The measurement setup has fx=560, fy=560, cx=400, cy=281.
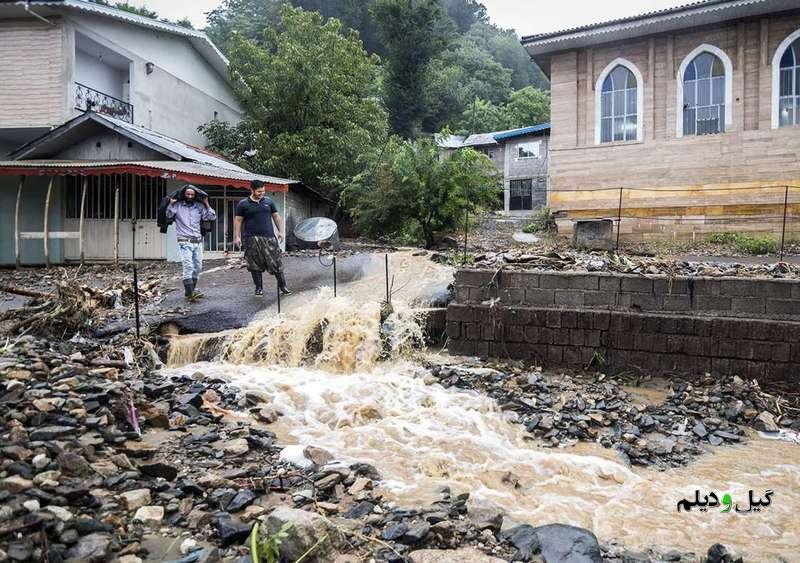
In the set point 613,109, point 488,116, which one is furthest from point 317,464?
point 488,116

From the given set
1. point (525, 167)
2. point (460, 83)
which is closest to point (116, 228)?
point (525, 167)

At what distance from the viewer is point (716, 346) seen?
715 centimetres

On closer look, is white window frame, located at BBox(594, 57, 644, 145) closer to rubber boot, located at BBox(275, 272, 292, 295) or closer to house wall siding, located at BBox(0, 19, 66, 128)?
rubber boot, located at BBox(275, 272, 292, 295)

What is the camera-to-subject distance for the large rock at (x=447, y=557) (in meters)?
3.12

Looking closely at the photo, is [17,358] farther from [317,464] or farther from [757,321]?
[757,321]

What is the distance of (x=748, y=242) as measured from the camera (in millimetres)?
13859

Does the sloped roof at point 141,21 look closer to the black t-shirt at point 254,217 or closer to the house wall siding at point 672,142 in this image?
the black t-shirt at point 254,217

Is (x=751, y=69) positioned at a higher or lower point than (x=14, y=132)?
higher

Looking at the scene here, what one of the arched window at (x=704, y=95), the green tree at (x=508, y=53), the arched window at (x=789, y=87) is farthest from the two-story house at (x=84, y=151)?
the green tree at (x=508, y=53)

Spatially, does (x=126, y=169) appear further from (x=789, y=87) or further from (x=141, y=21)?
(x=789, y=87)

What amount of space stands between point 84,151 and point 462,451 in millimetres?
15242

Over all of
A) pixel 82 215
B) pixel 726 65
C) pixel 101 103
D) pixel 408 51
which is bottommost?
pixel 82 215

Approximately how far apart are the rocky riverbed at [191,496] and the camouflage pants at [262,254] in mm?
4030

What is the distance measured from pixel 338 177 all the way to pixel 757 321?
52.4 feet
